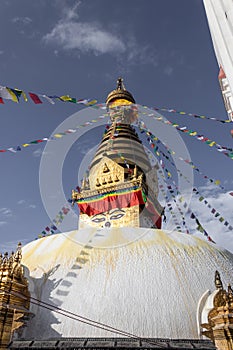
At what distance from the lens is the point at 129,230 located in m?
7.37

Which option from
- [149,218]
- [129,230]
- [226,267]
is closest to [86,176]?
[149,218]

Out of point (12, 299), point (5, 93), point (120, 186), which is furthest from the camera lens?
point (120, 186)

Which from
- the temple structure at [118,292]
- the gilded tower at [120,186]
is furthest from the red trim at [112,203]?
the temple structure at [118,292]

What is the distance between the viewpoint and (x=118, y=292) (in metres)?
5.68

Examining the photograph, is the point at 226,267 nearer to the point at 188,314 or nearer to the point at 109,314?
the point at 188,314

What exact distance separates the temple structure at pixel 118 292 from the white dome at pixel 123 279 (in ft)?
0.06

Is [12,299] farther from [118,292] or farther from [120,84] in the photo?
[120,84]

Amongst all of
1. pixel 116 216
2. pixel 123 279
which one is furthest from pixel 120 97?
pixel 123 279

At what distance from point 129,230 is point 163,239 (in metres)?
0.93

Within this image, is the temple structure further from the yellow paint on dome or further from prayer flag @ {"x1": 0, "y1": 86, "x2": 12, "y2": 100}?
the yellow paint on dome

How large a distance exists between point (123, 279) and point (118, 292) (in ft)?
1.03

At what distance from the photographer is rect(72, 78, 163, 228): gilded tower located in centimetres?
1574

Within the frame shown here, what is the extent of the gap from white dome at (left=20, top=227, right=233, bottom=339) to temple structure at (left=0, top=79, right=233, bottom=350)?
18mm

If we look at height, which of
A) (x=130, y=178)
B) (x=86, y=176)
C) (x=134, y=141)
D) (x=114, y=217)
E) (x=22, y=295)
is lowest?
(x=22, y=295)
